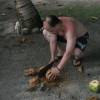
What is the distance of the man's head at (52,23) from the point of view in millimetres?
5430

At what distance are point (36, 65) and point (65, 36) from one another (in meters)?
0.86

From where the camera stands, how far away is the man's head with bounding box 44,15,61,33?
5.43 meters

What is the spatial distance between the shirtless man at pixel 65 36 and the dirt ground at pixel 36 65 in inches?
10.4

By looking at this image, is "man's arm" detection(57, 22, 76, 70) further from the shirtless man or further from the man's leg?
the man's leg

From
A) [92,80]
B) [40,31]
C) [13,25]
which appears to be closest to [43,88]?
[92,80]

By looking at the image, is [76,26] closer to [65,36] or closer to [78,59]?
[65,36]

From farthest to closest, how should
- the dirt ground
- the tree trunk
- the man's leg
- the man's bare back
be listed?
the tree trunk → the man's leg → the man's bare back → the dirt ground

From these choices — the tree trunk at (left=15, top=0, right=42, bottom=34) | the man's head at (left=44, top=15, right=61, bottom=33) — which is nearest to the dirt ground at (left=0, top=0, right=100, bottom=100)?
the tree trunk at (left=15, top=0, right=42, bottom=34)

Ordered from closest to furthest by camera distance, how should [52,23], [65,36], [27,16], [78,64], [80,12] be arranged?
[52,23]
[65,36]
[78,64]
[27,16]
[80,12]

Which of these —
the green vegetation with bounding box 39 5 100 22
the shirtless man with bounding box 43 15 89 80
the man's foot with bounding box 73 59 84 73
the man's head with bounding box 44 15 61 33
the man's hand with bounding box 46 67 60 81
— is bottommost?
the green vegetation with bounding box 39 5 100 22

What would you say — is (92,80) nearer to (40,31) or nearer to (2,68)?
(2,68)

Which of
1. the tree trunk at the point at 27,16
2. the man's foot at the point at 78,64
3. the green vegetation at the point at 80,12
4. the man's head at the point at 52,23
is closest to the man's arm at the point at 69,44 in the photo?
the man's head at the point at 52,23

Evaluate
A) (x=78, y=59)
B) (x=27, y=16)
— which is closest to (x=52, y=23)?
(x=78, y=59)

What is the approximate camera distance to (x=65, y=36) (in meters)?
5.71
